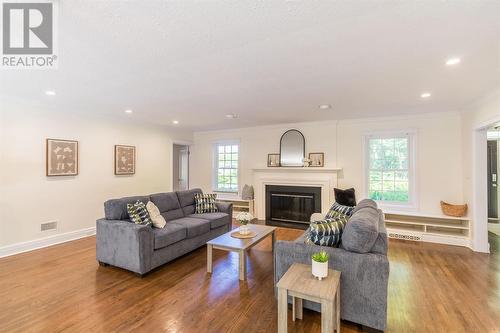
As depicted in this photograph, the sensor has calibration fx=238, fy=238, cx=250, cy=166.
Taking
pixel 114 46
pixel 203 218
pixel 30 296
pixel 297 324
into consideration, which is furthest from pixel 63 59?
pixel 297 324

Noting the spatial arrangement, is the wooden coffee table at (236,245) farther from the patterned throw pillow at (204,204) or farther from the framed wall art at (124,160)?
the framed wall art at (124,160)

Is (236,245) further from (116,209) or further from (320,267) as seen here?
(116,209)

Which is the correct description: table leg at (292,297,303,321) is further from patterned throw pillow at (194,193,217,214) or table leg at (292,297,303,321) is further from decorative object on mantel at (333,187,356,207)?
decorative object on mantel at (333,187,356,207)

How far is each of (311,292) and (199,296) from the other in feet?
4.40

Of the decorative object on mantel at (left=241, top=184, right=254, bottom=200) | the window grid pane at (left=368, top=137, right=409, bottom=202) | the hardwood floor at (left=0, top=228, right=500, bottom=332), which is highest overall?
the window grid pane at (left=368, top=137, right=409, bottom=202)

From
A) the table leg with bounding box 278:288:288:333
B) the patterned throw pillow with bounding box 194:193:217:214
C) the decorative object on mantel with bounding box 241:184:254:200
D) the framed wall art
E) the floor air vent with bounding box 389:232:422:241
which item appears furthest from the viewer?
the decorative object on mantel with bounding box 241:184:254:200

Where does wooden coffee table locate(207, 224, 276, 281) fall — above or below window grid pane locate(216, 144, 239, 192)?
below

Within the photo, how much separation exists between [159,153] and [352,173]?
15.2ft

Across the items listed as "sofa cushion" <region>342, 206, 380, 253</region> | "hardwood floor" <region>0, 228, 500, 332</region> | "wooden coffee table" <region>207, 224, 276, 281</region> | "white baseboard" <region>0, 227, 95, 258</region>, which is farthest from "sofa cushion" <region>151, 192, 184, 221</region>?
"sofa cushion" <region>342, 206, 380, 253</region>

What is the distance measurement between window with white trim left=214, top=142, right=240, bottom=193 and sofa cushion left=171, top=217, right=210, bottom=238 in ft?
8.67

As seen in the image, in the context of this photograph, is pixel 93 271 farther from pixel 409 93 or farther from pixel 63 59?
pixel 409 93

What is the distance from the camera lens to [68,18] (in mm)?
1671

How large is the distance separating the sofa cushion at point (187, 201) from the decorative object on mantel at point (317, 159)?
8.93ft

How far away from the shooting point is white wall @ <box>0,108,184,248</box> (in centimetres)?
362
